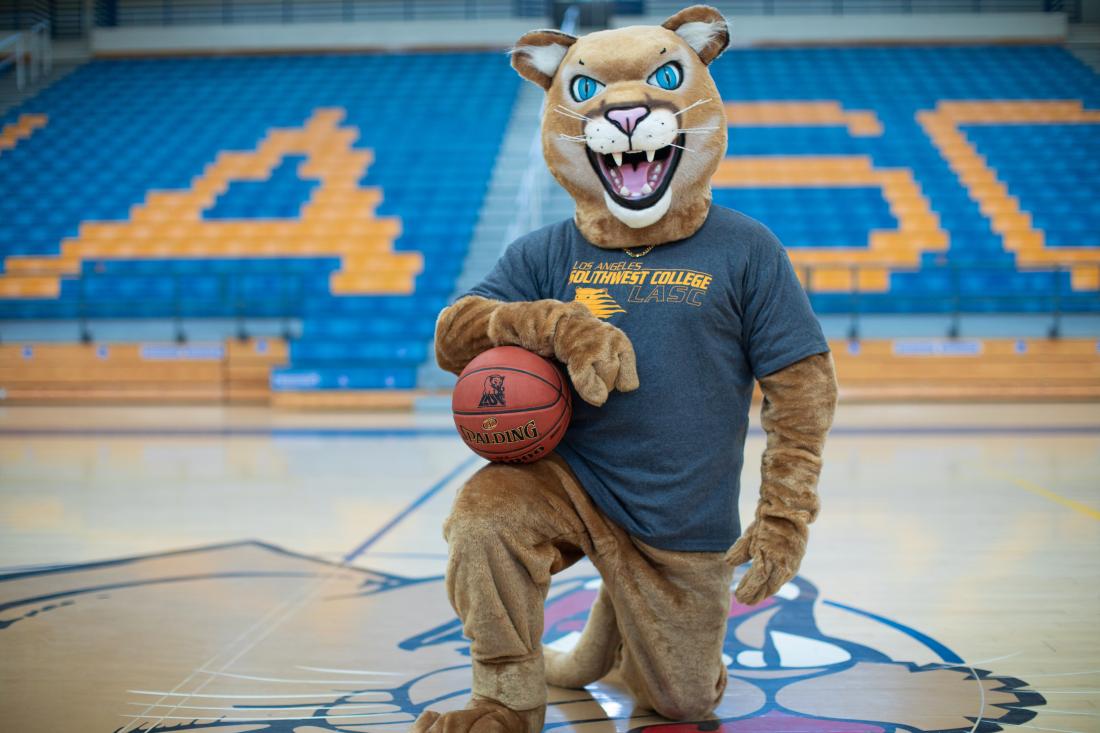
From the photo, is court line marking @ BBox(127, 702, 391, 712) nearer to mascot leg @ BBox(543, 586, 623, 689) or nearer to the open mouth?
mascot leg @ BBox(543, 586, 623, 689)

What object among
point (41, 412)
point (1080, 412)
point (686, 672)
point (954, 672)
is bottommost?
point (41, 412)

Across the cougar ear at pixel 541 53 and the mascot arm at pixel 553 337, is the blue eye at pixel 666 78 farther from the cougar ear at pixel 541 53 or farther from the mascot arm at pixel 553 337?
the mascot arm at pixel 553 337

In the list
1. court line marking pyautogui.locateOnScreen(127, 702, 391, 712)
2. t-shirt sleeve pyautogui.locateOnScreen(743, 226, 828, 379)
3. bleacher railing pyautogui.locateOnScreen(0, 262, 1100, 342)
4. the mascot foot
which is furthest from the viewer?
bleacher railing pyautogui.locateOnScreen(0, 262, 1100, 342)

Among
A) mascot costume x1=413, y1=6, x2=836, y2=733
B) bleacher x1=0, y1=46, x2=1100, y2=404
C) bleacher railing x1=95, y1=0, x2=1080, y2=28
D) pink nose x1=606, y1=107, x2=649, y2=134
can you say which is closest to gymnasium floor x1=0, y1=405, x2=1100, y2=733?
mascot costume x1=413, y1=6, x2=836, y2=733

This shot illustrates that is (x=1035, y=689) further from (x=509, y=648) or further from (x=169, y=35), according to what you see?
(x=169, y=35)

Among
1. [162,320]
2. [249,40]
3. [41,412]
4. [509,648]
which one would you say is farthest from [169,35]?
[509,648]

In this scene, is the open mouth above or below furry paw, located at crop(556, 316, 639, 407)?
above

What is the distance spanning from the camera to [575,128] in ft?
6.55

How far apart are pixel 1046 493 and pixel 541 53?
3.13 meters

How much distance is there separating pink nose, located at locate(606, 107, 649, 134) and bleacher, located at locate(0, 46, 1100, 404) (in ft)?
20.4

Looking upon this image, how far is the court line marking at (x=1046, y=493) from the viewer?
3783 millimetres

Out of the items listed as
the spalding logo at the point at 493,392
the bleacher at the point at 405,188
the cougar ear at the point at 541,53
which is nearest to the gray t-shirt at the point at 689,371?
the spalding logo at the point at 493,392

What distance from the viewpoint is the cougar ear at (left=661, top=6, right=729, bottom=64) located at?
2.04 m

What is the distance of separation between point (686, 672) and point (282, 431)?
4.93 m
